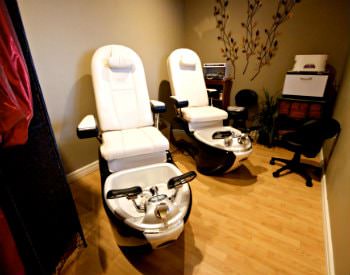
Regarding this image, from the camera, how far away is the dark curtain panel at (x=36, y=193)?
75 cm

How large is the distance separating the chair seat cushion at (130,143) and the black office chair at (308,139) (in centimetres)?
124

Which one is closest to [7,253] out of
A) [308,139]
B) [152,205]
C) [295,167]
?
[152,205]

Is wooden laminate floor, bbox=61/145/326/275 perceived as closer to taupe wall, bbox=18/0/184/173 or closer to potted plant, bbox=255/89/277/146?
taupe wall, bbox=18/0/184/173

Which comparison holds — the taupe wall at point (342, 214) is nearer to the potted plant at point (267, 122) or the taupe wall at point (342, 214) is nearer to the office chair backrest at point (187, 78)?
the potted plant at point (267, 122)

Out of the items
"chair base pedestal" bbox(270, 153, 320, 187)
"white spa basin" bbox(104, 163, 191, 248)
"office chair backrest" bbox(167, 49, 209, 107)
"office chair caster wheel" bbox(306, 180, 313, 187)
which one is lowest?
"office chair caster wheel" bbox(306, 180, 313, 187)

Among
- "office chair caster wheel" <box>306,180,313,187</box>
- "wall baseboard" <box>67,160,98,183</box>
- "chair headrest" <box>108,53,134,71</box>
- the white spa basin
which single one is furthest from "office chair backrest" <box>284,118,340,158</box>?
"wall baseboard" <box>67,160,98,183</box>

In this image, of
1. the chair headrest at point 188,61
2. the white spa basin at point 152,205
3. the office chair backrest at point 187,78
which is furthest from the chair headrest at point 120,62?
→ the white spa basin at point 152,205

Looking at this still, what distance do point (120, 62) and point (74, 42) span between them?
46cm

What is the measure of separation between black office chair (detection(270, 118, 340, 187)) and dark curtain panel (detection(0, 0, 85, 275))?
1.86 meters

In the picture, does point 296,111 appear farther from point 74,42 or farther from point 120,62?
point 74,42

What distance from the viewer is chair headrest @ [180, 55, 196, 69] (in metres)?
2.29

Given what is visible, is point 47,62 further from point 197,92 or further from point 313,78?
point 313,78

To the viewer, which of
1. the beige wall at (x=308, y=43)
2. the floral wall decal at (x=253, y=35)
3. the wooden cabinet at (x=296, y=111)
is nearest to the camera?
the beige wall at (x=308, y=43)

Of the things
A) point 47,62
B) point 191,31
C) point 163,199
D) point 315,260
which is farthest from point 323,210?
point 191,31
